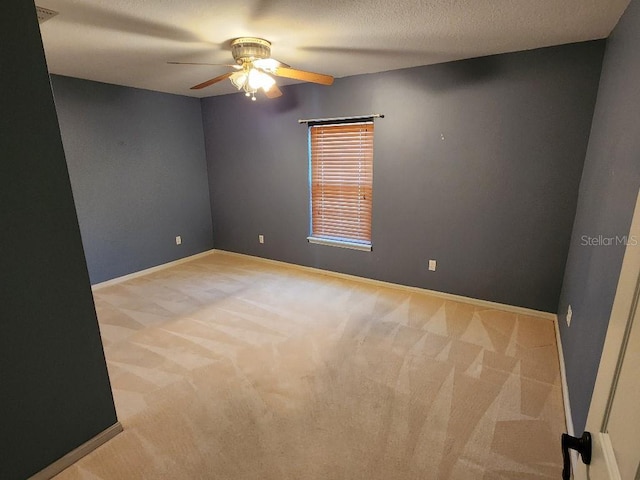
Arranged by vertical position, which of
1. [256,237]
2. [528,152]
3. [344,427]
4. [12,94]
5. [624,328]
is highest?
[12,94]

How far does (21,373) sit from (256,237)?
3.36 meters

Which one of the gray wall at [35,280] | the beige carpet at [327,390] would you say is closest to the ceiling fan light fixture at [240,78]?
the gray wall at [35,280]

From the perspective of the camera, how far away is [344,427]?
1.78m

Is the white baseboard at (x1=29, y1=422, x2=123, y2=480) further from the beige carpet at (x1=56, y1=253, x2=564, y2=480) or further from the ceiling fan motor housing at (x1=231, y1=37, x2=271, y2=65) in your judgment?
the ceiling fan motor housing at (x1=231, y1=37, x2=271, y2=65)

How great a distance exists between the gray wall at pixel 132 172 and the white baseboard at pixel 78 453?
2.57m

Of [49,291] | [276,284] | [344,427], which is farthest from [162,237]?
[344,427]

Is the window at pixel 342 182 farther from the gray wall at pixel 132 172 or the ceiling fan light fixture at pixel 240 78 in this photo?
the gray wall at pixel 132 172

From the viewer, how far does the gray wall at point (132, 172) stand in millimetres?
3531

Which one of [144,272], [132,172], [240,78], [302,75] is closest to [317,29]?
[302,75]

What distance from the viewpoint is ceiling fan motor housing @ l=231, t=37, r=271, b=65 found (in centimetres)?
229

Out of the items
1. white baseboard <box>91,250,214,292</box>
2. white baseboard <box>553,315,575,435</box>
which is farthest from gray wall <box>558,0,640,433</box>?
white baseboard <box>91,250,214,292</box>

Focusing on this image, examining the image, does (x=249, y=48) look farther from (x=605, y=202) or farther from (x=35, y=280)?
(x=605, y=202)

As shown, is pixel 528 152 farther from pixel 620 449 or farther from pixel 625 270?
pixel 620 449

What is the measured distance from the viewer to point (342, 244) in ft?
12.9
